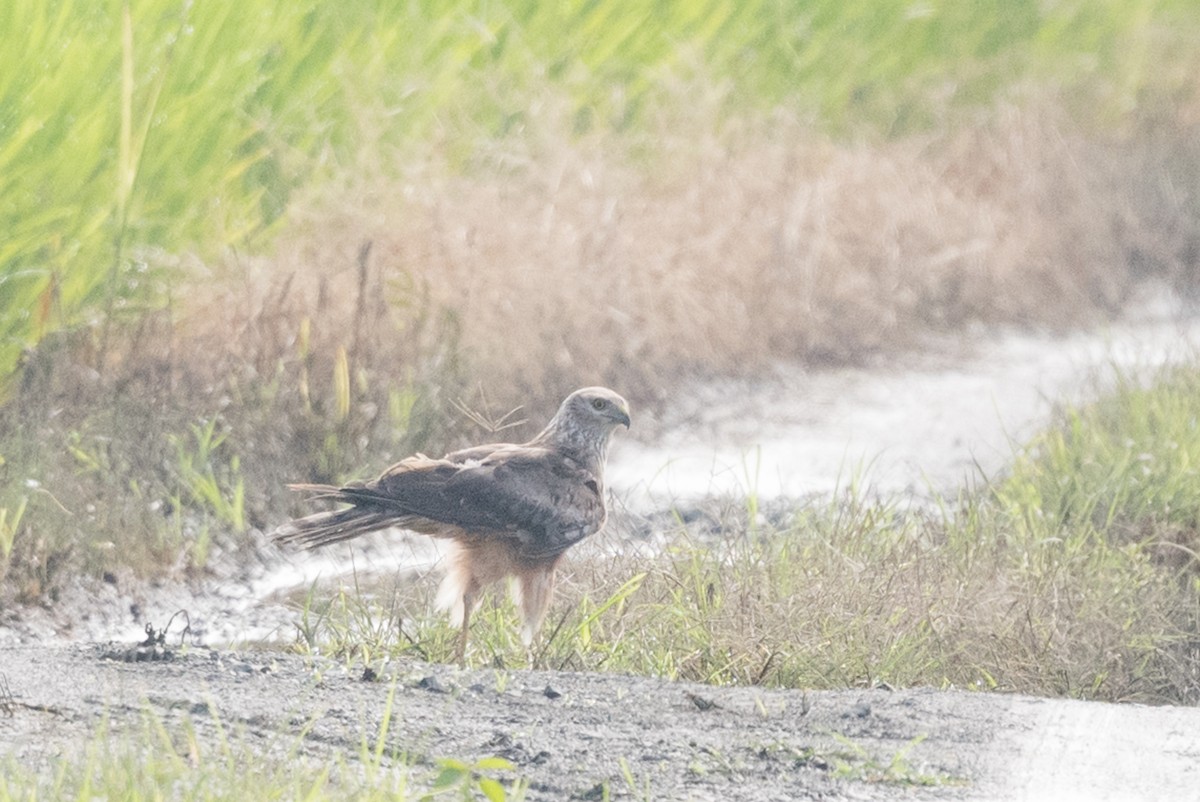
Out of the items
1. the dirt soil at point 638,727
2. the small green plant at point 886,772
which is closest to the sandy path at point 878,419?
the dirt soil at point 638,727

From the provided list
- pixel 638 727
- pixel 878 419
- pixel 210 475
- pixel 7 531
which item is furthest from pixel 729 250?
pixel 638 727

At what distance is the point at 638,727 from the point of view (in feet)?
13.8

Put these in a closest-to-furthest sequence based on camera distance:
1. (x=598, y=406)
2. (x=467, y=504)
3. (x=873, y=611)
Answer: (x=467, y=504) → (x=873, y=611) → (x=598, y=406)

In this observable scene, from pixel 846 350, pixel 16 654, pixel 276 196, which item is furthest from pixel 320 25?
pixel 16 654

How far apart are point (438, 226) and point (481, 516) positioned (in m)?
2.70

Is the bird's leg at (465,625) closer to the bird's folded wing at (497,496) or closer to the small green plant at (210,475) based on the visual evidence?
the bird's folded wing at (497,496)

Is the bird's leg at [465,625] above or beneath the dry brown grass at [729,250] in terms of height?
beneath

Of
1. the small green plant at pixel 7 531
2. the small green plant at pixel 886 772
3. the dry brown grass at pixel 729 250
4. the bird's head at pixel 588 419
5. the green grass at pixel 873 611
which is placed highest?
the dry brown grass at pixel 729 250

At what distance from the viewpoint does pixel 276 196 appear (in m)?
7.72

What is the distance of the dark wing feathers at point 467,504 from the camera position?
4.98m

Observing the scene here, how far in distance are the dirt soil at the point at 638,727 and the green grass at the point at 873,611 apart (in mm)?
394

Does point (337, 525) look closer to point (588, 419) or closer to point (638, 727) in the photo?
point (588, 419)

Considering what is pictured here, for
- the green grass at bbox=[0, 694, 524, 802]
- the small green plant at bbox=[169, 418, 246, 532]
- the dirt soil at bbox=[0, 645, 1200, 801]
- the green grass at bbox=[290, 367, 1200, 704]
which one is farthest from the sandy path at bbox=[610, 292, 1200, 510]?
the green grass at bbox=[0, 694, 524, 802]

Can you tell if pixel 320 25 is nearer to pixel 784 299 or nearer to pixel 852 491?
pixel 784 299
